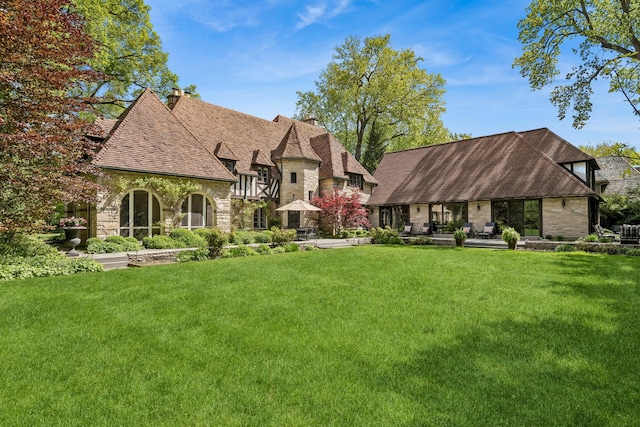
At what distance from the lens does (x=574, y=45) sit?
→ 16.1m

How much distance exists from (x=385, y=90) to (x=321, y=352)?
→ 1262 inches

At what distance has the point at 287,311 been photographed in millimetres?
5387

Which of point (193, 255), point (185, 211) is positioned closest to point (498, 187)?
point (193, 255)

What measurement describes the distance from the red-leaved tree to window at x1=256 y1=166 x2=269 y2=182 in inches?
142

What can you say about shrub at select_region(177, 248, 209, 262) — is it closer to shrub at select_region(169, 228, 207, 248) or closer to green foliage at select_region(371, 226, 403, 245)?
shrub at select_region(169, 228, 207, 248)

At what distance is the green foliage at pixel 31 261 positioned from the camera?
7.88m

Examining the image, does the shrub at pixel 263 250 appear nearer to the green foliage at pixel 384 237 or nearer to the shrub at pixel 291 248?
the shrub at pixel 291 248

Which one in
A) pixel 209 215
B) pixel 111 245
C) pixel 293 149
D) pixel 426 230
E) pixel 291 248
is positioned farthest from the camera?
pixel 293 149

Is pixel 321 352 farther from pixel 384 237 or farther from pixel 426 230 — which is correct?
pixel 426 230

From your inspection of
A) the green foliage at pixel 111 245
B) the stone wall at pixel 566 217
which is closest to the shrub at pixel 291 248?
the green foliage at pixel 111 245

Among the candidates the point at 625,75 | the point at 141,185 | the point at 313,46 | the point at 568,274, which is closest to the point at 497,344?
the point at 568,274

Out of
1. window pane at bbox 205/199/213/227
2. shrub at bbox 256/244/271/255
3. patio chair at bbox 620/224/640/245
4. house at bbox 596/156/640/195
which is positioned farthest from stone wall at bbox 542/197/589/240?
window pane at bbox 205/199/213/227

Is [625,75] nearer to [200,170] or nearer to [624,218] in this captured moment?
[624,218]

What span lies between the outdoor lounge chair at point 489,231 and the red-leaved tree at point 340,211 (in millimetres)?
7418
